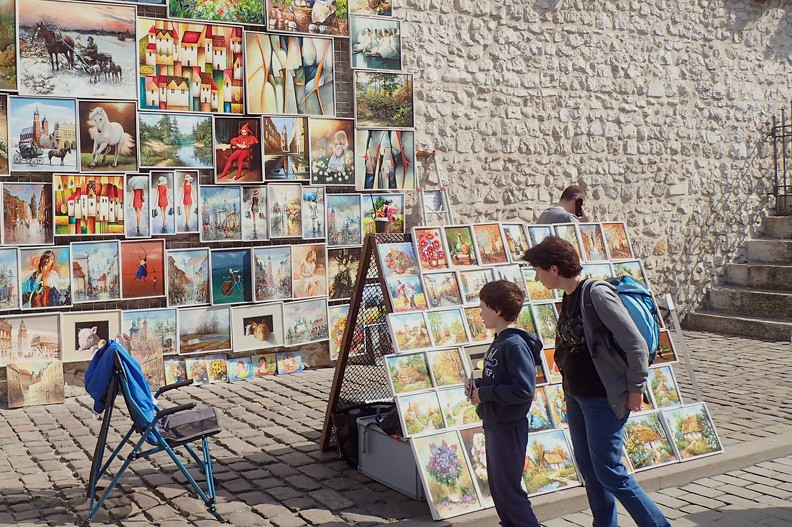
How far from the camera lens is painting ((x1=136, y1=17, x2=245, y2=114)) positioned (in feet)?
26.0

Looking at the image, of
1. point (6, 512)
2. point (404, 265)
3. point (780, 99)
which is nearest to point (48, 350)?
point (6, 512)

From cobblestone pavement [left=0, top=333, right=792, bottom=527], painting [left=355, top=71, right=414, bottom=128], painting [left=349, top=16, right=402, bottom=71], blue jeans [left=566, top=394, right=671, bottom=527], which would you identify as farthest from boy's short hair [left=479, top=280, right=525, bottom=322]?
painting [left=349, top=16, right=402, bottom=71]

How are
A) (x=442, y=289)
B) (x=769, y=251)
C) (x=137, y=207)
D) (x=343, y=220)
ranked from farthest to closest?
(x=769, y=251) → (x=343, y=220) → (x=137, y=207) → (x=442, y=289)

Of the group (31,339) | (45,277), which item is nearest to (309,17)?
(45,277)

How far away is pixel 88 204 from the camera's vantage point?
7.70 meters

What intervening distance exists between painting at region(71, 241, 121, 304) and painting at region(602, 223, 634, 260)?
14.7 ft

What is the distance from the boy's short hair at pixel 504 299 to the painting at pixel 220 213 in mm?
4856

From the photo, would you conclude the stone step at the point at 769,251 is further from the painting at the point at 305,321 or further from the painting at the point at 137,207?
the painting at the point at 137,207

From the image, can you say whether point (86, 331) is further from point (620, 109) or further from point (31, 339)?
point (620, 109)

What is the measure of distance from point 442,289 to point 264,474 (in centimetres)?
162

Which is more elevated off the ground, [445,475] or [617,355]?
[617,355]

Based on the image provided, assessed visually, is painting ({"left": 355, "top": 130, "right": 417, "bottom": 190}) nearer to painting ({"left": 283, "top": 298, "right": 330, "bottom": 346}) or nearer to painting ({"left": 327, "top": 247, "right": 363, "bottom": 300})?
painting ({"left": 327, "top": 247, "right": 363, "bottom": 300})

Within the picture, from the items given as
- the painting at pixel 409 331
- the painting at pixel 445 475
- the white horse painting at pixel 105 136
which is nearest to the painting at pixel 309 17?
the white horse painting at pixel 105 136

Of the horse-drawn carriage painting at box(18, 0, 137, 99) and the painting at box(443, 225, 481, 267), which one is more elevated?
the horse-drawn carriage painting at box(18, 0, 137, 99)
